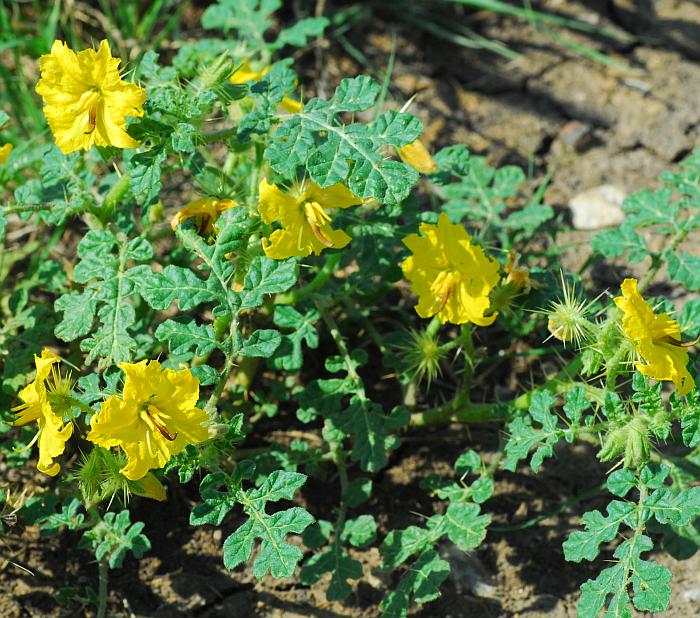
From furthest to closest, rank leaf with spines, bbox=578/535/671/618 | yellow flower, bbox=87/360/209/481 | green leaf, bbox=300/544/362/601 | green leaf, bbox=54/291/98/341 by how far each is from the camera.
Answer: green leaf, bbox=300/544/362/601 < green leaf, bbox=54/291/98/341 < leaf with spines, bbox=578/535/671/618 < yellow flower, bbox=87/360/209/481

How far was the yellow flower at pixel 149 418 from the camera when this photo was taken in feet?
6.00

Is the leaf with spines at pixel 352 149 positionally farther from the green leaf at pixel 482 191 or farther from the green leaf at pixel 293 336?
the green leaf at pixel 482 191

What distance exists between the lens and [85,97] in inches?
Answer: 80.9

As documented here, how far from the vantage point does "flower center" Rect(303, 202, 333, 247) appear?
2061 millimetres

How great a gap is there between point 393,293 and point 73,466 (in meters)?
1.19

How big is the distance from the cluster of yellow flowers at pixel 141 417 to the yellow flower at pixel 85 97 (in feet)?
1.77

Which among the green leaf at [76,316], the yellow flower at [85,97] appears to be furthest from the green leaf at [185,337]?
the yellow flower at [85,97]

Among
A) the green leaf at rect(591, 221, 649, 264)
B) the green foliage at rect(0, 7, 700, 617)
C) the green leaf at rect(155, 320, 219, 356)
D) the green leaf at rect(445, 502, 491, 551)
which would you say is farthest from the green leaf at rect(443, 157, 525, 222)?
the green leaf at rect(155, 320, 219, 356)

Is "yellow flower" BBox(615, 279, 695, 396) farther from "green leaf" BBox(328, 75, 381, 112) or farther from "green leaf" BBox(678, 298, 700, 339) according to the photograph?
"green leaf" BBox(328, 75, 381, 112)

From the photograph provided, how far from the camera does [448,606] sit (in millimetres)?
2432

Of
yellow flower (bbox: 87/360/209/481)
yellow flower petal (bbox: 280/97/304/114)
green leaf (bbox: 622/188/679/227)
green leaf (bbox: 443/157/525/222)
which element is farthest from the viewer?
green leaf (bbox: 443/157/525/222)

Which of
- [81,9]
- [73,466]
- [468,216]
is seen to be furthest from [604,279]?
[81,9]

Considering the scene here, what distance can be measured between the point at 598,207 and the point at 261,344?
1713 mm

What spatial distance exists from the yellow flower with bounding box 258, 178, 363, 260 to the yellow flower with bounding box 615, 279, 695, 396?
68cm
